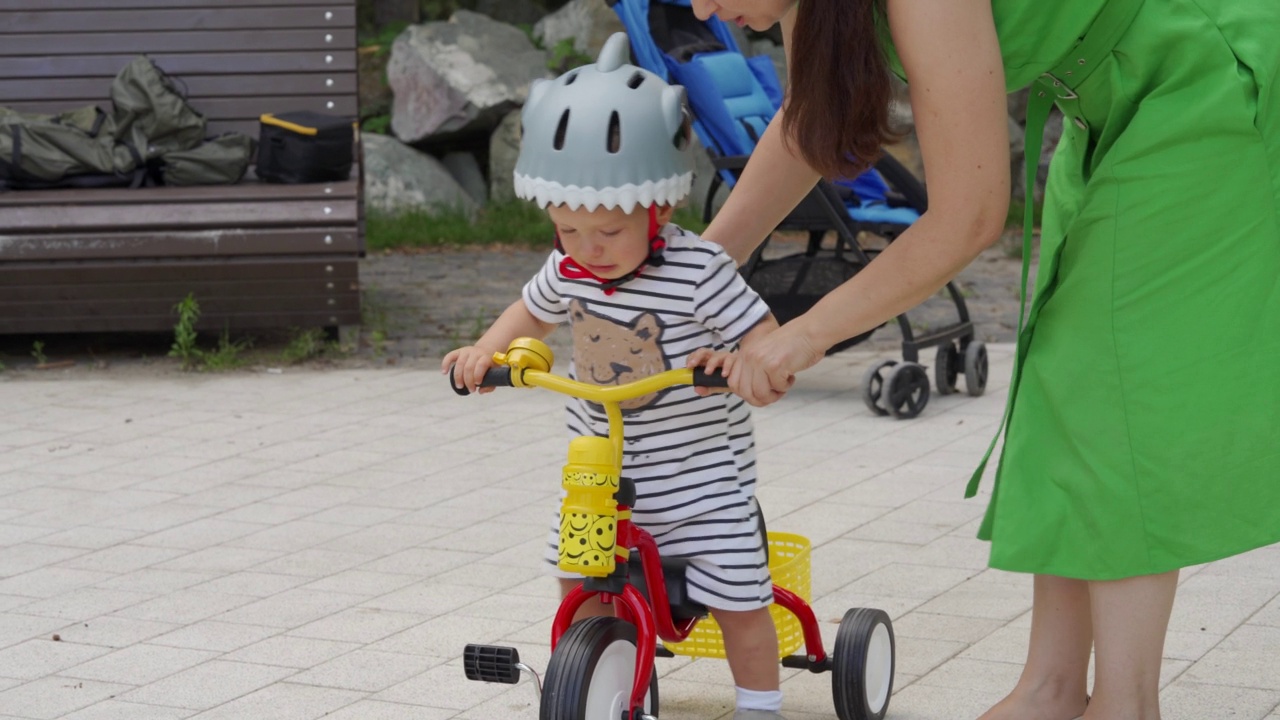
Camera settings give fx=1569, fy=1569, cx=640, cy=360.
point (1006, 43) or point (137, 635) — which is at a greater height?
point (1006, 43)

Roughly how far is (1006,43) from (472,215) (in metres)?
8.61

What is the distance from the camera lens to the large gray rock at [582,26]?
10.9 m

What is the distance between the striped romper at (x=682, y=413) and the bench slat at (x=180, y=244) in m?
4.13

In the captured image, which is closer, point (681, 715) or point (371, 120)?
point (681, 715)

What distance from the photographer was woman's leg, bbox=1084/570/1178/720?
2.21 meters

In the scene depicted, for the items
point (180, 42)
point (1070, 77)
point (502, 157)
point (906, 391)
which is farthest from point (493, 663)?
point (502, 157)

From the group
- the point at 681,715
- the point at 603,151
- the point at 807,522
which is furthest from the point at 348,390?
the point at 603,151

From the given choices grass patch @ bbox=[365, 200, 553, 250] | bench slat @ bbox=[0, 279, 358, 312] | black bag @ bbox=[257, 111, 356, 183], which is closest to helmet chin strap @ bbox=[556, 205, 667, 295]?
bench slat @ bbox=[0, 279, 358, 312]

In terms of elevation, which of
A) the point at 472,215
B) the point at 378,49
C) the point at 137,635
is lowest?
the point at 137,635

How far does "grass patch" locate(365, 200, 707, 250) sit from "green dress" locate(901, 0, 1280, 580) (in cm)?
740

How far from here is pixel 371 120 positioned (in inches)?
433

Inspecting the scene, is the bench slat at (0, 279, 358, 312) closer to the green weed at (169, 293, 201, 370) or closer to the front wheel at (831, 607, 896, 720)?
the green weed at (169, 293, 201, 370)

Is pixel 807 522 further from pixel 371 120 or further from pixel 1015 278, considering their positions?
pixel 371 120

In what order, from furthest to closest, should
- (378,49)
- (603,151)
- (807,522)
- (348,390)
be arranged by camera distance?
(378,49), (348,390), (807,522), (603,151)
